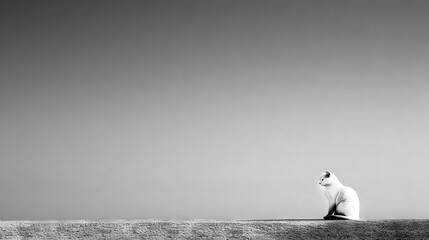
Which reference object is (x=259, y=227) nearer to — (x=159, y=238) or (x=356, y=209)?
(x=159, y=238)

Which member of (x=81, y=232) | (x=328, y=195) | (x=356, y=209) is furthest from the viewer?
(x=328, y=195)

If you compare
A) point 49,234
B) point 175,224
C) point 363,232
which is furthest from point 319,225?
point 49,234

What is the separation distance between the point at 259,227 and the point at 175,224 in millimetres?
453

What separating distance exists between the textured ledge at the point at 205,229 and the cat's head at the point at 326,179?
24.4 inches

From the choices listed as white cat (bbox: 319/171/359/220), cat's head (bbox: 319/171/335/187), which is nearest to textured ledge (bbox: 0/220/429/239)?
white cat (bbox: 319/171/359/220)

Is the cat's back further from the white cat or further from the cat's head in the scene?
the cat's head

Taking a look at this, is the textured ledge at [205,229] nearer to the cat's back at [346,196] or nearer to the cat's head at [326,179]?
the cat's back at [346,196]

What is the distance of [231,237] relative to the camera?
277 centimetres

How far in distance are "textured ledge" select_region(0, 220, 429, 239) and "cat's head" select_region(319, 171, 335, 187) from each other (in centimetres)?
62

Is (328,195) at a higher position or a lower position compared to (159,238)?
higher

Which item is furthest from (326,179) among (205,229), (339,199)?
(205,229)

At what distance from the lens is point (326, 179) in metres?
3.41

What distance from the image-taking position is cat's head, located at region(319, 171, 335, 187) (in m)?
3.40

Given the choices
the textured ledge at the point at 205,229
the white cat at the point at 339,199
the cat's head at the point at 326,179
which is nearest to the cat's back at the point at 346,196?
the white cat at the point at 339,199
